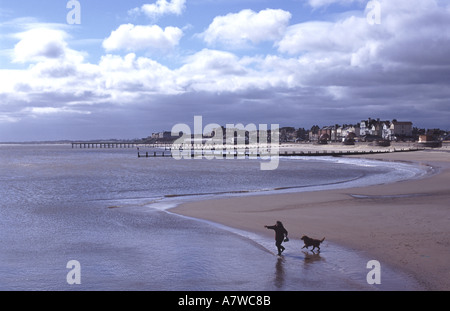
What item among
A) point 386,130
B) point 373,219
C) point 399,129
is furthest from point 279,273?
point 386,130

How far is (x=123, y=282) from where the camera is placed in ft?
31.5

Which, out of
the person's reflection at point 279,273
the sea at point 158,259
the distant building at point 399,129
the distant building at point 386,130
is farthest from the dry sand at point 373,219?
the distant building at point 399,129

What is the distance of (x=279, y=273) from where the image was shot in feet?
33.0

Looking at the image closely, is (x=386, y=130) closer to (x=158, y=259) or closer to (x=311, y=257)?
(x=311, y=257)

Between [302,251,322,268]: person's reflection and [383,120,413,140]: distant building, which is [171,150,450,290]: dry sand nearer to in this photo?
[302,251,322,268]: person's reflection

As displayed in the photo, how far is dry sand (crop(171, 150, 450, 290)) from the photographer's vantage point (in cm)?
1077

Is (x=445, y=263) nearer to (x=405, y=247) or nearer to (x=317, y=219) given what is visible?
(x=405, y=247)

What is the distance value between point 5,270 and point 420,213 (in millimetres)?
15665

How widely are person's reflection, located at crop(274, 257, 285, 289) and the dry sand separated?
8.47 feet

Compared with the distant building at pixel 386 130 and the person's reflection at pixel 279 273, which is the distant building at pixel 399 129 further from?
the person's reflection at pixel 279 273

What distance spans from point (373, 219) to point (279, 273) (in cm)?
775

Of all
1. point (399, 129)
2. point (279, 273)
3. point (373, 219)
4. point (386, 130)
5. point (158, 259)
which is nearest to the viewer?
point (279, 273)

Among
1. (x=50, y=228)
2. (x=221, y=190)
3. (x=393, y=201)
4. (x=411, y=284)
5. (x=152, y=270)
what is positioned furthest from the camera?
(x=221, y=190)

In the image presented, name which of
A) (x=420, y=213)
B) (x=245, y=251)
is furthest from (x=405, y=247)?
(x=420, y=213)
